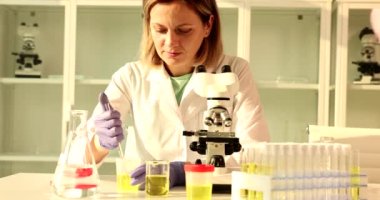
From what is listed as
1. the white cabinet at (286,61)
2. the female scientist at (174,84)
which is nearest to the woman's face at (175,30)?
the female scientist at (174,84)

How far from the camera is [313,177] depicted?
2.71 feet

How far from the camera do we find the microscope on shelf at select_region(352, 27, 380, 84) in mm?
2641

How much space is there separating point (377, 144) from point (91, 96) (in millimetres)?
1779

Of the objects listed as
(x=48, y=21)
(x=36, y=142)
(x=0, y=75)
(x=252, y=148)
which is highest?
(x=48, y=21)

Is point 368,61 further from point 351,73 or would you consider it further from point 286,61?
point 286,61

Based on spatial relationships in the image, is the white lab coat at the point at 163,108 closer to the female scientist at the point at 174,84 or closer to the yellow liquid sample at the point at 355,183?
the female scientist at the point at 174,84

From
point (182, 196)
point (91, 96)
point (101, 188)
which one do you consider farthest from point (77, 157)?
point (91, 96)

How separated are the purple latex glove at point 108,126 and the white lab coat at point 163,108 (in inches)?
12.9

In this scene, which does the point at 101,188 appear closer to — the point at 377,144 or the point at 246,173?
the point at 246,173

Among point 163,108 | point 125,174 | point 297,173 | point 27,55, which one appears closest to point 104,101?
point 125,174

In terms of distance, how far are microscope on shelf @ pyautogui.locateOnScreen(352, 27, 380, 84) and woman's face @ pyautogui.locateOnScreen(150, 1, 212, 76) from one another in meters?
1.45

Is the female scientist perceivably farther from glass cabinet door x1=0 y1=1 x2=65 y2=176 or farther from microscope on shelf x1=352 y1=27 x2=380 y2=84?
glass cabinet door x1=0 y1=1 x2=65 y2=176

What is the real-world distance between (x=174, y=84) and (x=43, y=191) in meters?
0.63

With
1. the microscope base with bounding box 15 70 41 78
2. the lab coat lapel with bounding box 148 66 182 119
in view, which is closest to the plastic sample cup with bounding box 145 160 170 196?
the lab coat lapel with bounding box 148 66 182 119
